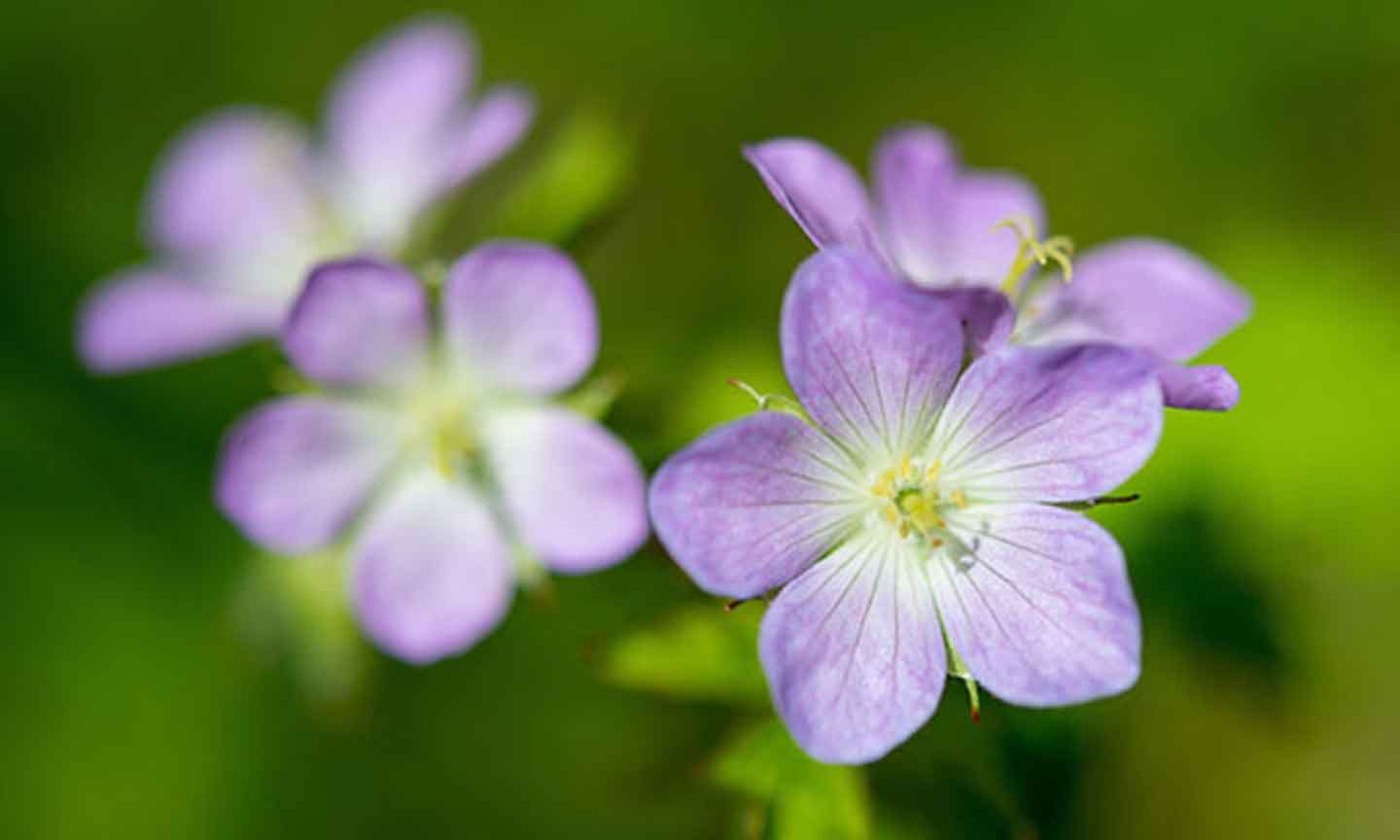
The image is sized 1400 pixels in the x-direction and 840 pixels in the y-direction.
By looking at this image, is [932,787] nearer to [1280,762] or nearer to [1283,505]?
[1283,505]

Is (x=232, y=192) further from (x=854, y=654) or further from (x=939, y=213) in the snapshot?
(x=854, y=654)

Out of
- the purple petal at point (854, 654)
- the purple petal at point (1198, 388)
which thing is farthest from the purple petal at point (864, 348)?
the purple petal at point (1198, 388)

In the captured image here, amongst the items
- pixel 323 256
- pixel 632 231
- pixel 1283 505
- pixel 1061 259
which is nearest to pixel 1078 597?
pixel 1061 259

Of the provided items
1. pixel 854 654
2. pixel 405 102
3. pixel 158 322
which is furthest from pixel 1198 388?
pixel 158 322

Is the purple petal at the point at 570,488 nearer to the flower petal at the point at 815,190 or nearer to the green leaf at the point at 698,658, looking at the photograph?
the green leaf at the point at 698,658

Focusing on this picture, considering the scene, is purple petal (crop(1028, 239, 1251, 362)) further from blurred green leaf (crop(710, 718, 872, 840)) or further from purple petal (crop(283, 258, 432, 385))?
purple petal (crop(283, 258, 432, 385))

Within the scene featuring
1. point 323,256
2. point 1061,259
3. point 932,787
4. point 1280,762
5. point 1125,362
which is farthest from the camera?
point 1280,762

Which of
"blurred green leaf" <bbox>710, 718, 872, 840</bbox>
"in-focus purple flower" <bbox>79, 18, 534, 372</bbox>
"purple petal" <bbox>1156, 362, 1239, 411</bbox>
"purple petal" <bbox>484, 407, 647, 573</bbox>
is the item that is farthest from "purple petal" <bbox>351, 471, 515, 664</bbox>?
"purple petal" <bbox>1156, 362, 1239, 411</bbox>
